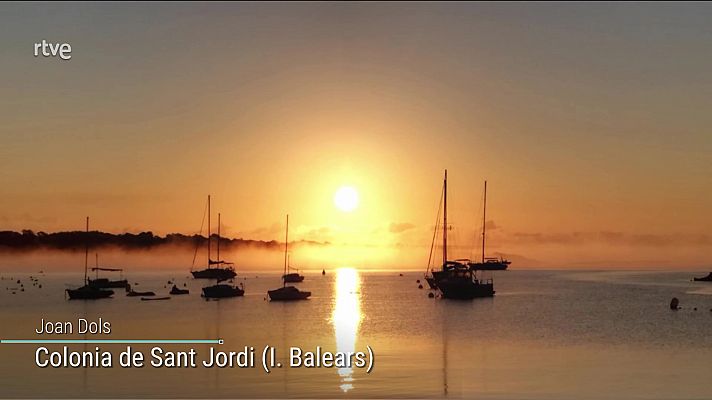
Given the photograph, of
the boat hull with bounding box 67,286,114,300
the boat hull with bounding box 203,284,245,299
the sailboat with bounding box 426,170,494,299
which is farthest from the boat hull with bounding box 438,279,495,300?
the boat hull with bounding box 67,286,114,300

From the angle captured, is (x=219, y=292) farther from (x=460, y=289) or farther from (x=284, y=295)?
(x=460, y=289)

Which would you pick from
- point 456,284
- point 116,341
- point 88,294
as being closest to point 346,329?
point 116,341

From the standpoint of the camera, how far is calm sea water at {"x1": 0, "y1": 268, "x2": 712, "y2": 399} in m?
43.1

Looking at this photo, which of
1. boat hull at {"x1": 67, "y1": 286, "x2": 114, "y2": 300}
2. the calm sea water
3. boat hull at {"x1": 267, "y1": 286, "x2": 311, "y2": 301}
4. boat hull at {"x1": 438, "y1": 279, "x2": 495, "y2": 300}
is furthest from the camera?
boat hull at {"x1": 67, "y1": 286, "x2": 114, "y2": 300}

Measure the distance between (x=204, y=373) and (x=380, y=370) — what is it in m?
10.8

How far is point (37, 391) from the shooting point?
4194 centimetres

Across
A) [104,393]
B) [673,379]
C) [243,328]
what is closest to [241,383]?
[104,393]

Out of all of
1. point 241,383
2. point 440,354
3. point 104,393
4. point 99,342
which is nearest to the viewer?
point 104,393

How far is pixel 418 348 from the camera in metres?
65.7

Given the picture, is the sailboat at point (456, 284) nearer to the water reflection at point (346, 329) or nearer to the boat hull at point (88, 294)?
the water reflection at point (346, 329)

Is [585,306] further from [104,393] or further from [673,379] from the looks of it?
[104,393]

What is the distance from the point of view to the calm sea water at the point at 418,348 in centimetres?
4312

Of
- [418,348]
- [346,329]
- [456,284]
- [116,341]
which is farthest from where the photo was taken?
[456,284]

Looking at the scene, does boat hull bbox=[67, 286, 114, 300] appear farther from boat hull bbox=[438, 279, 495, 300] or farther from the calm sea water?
boat hull bbox=[438, 279, 495, 300]
